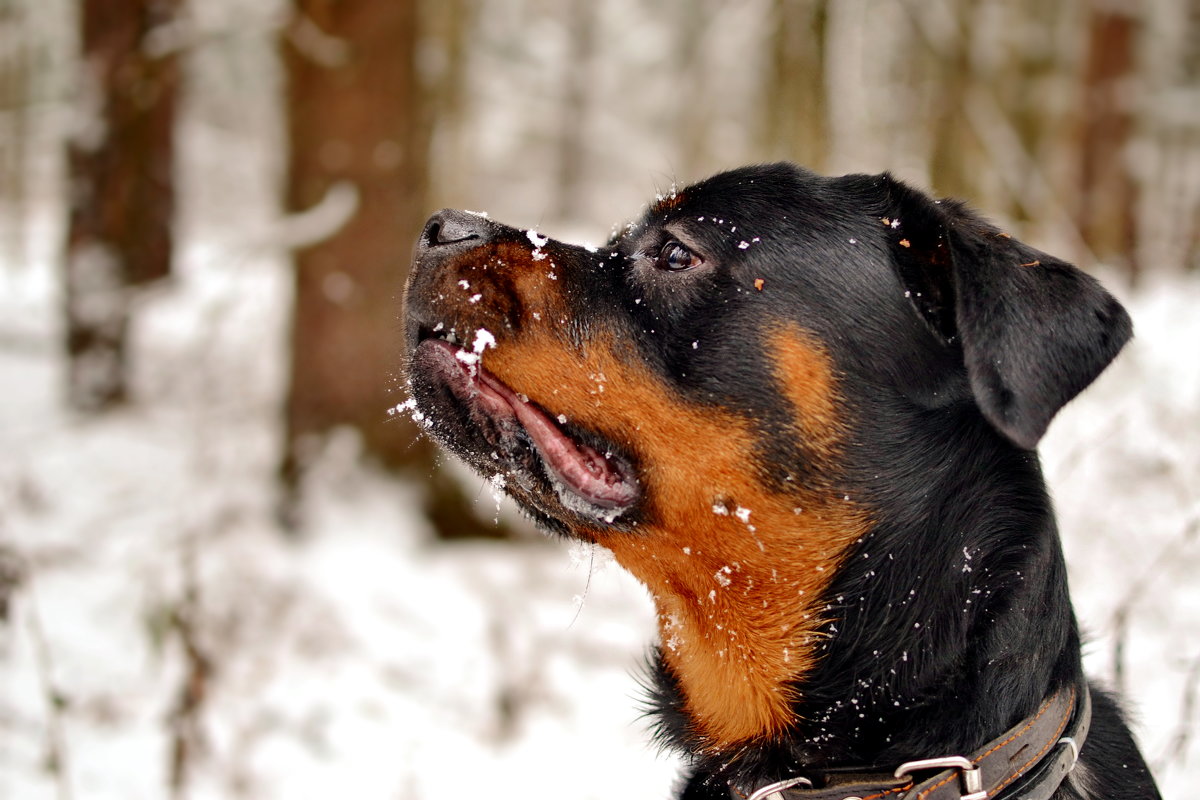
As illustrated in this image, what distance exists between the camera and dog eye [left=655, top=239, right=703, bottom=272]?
257 centimetres

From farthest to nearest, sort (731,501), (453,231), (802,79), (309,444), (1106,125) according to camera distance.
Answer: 1. (1106,125)
2. (802,79)
3. (309,444)
4. (453,231)
5. (731,501)

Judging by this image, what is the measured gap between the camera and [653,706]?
2715 mm

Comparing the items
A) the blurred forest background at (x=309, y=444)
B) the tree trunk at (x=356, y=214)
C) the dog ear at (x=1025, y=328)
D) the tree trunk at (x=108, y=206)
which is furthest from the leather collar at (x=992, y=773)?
the tree trunk at (x=108, y=206)

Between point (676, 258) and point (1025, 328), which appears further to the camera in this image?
point (676, 258)

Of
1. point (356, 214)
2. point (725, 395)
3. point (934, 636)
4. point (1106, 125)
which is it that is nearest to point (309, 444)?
point (356, 214)

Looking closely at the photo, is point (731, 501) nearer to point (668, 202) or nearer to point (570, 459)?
point (570, 459)

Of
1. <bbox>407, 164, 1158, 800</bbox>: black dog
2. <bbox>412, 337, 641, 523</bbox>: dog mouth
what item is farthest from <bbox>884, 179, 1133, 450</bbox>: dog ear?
<bbox>412, 337, 641, 523</bbox>: dog mouth

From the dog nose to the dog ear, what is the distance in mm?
1160

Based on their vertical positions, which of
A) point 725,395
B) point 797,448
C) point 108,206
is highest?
point 725,395

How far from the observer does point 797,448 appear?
7.94ft

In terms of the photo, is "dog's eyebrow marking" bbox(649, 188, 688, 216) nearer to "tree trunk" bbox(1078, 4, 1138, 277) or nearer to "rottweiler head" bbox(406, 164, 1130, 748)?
"rottweiler head" bbox(406, 164, 1130, 748)

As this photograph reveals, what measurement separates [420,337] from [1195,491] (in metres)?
3.70

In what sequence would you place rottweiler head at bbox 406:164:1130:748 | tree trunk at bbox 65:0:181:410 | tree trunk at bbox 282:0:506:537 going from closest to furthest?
rottweiler head at bbox 406:164:1130:748, tree trunk at bbox 282:0:506:537, tree trunk at bbox 65:0:181:410

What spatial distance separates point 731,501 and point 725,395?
26 cm
